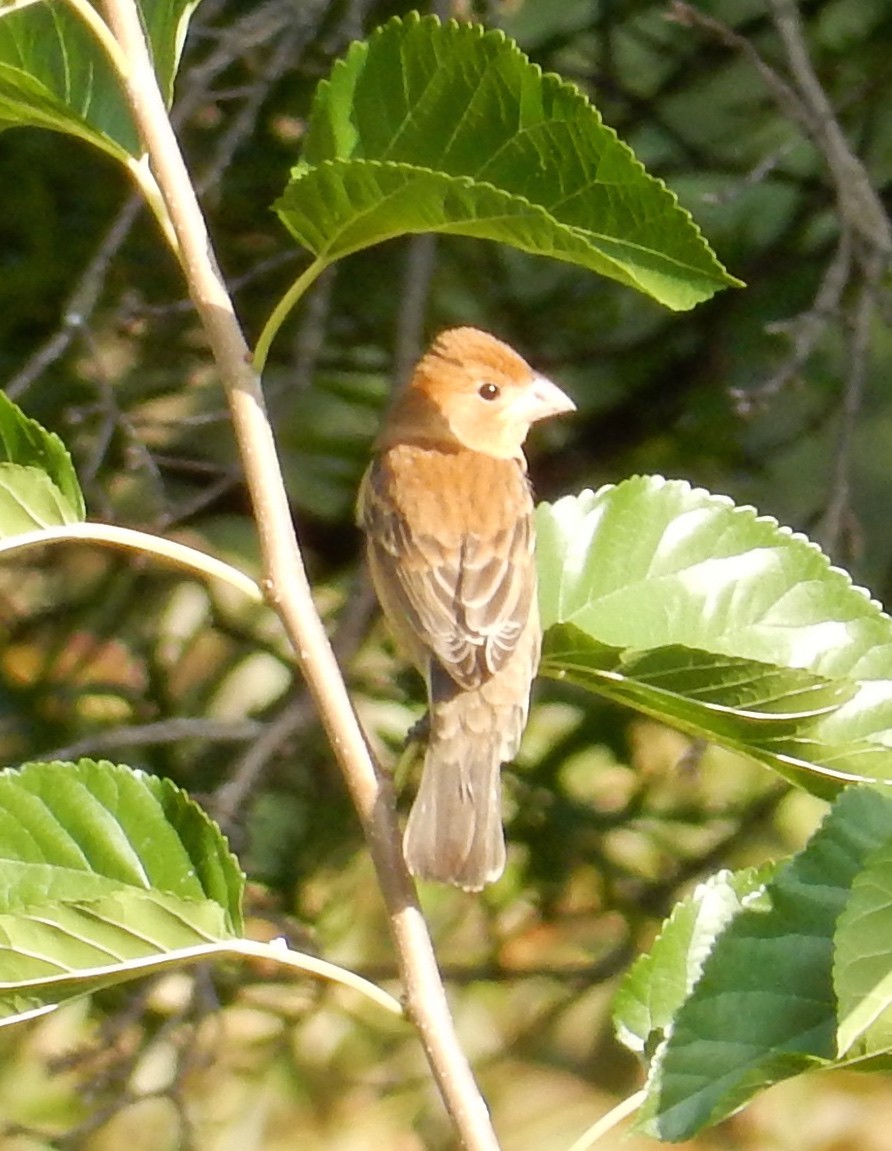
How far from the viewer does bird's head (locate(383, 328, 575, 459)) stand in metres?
3.46

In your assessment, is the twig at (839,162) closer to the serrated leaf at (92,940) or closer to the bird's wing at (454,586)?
the bird's wing at (454,586)

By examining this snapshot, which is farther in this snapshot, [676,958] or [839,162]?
[839,162]

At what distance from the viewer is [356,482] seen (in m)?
4.39

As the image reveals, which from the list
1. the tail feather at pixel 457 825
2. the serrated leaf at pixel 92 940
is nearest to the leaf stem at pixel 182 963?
the serrated leaf at pixel 92 940

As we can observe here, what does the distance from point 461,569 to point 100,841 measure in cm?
146

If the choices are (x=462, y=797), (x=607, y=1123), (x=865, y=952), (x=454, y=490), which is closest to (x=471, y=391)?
(x=454, y=490)

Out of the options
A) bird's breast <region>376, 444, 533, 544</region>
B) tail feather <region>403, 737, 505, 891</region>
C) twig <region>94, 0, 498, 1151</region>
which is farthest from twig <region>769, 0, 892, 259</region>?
twig <region>94, 0, 498, 1151</region>

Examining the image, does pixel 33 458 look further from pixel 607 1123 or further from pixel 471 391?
pixel 471 391

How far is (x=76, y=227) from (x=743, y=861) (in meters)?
2.28

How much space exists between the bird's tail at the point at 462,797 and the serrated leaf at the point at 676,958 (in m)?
0.39

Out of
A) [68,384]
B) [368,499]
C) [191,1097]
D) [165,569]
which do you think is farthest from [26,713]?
[368,499]

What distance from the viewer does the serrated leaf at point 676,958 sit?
158 centimetres

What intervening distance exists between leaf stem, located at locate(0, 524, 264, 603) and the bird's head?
186 centimetres

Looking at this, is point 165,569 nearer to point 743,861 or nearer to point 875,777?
point 743,861
